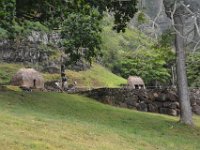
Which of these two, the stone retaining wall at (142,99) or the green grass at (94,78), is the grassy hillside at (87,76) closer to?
the green grass at (94,78)

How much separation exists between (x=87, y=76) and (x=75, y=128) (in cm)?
4211

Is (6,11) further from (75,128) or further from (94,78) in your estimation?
(94,78)

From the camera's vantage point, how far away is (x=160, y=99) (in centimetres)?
2973

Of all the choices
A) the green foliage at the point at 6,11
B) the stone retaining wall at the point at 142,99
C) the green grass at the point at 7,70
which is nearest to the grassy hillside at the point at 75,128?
the green foliage at the point at 6,11

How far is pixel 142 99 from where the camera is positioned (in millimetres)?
29625

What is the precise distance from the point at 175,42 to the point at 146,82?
36.9m

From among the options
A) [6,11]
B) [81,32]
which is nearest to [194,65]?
[81,32]

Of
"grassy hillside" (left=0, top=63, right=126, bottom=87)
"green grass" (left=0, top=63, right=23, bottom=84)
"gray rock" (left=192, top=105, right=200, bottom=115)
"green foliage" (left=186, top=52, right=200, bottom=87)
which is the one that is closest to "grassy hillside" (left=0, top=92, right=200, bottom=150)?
"green foliage" (left=186, top=52, right=200, bottom=87)

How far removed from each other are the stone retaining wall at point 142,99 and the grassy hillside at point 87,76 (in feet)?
60.8

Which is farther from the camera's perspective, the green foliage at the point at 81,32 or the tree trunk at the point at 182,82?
the green foliage at the point at 81,32

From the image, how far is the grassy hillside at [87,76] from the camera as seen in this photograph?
1956 inches

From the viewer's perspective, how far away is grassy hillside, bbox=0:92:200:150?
1246cm

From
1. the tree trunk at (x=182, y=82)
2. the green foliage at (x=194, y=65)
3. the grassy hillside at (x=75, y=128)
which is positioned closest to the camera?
the grassy hillside at (x=75, y=128)

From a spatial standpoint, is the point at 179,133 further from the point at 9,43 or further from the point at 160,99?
the point at 9,43
